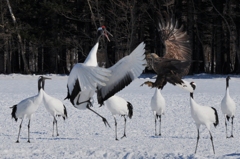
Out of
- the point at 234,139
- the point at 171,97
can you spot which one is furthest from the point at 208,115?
the point at 171,97

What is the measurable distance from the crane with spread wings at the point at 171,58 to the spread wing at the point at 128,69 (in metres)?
3.05

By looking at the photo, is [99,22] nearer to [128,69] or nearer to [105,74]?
[128,69]

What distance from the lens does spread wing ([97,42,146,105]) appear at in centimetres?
683

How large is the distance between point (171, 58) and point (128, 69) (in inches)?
177

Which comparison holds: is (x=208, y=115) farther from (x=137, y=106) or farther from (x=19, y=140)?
(x=137, y=106)

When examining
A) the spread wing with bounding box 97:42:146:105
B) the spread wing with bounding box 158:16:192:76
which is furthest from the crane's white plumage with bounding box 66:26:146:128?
the spread wing with bounding box 158:16:192:76

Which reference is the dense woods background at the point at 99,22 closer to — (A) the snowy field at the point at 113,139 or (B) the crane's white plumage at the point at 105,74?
(A) the snowy field at the point at 113,139

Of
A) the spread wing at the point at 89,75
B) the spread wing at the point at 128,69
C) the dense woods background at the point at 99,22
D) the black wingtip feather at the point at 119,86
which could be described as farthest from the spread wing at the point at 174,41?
Result: the dense woods background at the point at 99,22

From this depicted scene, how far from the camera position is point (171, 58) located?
11.4 m

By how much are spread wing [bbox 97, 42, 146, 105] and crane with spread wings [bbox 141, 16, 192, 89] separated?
3.05m

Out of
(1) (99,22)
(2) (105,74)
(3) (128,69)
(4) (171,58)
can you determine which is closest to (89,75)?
(2) (105,74)

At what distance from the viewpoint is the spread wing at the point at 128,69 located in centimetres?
683

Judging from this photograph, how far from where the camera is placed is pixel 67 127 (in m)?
12.2

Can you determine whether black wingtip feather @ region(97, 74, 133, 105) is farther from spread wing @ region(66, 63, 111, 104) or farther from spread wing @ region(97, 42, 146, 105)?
spread wing @ region(66, 63, 111, 104)
